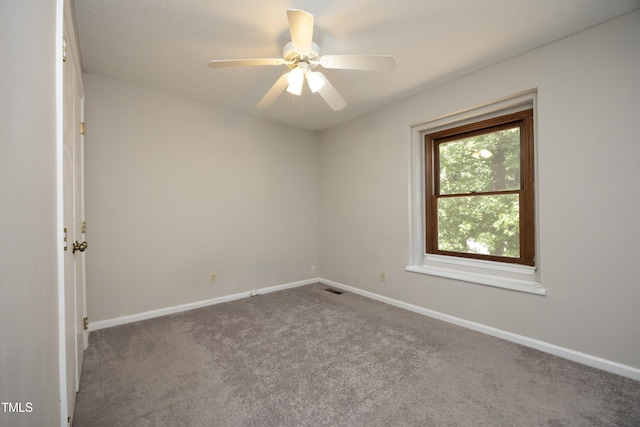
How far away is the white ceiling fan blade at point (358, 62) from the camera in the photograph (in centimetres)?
183

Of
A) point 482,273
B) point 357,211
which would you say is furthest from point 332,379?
point 357,211

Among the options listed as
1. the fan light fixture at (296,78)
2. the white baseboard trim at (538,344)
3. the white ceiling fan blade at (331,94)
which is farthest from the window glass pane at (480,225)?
the fan light fixture at (296,78)

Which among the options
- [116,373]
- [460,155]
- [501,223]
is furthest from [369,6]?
[116,373]

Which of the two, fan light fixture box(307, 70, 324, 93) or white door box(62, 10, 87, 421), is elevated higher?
fan light fixture box(307, 70, 324, 93)

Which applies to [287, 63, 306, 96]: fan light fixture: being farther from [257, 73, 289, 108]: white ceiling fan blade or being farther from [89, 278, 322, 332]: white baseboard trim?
[89, 278, 322, 332]: white baseboard trim

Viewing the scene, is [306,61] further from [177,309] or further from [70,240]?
[177,309]

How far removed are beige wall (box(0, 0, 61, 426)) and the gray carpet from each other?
0.79m

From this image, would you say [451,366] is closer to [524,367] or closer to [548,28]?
[524,367]

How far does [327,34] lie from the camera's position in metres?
2.09

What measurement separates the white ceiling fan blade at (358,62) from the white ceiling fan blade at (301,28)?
0.54 feet

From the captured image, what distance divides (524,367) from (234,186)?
138 inches

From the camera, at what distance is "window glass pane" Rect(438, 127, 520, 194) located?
8.64ft

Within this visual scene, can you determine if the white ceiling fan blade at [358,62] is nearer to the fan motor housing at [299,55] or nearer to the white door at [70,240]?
the fan motor housing at [299,55]

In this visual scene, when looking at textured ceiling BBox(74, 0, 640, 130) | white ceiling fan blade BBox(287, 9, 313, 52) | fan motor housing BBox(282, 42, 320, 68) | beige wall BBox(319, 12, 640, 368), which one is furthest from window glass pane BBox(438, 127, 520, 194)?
white ceiling fan blade BBox(287, 9, 313, 52)
